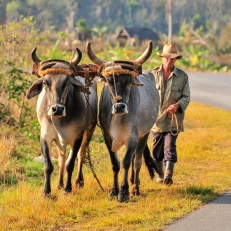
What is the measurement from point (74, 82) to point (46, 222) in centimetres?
185

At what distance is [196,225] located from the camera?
645cm

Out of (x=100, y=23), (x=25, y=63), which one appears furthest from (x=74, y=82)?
(x=100, y=23)

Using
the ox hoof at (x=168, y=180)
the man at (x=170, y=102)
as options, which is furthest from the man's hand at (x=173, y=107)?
the ox hoof at (x=168, y=180)

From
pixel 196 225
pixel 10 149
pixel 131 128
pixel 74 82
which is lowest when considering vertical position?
pixel 10 149

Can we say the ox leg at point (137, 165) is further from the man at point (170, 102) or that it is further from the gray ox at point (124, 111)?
the man at point (170, 102)

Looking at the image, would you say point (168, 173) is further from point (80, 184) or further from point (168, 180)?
point (80, 184)

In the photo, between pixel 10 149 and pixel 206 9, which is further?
pixel 206 9

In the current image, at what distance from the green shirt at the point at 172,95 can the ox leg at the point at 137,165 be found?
18.1 inches

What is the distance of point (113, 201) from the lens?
24.3 feet

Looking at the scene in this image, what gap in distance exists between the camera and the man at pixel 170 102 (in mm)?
8500

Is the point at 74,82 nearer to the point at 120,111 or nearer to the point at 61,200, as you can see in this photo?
the point at 120,111

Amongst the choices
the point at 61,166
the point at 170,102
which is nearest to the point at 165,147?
the point at 170,102

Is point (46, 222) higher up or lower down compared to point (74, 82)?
lower down

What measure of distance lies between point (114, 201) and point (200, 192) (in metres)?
1.10
